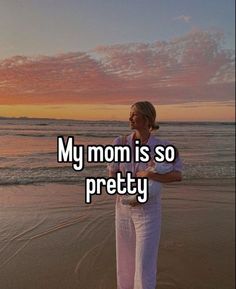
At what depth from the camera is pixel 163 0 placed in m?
3.85

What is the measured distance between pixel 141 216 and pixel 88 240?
1264mm

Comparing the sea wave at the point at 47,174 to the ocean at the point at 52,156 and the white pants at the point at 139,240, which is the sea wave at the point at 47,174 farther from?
the white pants at the point at 139,240

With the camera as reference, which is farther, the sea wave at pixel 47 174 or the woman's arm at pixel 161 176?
the sea wave at pixel 47 174

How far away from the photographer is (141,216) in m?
1.90

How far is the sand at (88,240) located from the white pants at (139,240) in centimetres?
53

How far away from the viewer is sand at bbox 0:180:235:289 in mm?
2550

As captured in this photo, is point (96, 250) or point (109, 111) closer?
point (96, 250)

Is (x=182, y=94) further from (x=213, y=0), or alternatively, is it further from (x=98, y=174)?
(x=98, y=174)

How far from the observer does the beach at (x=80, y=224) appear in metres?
2.58

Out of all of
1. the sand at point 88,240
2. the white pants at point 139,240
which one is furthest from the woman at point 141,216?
the sand at point 88,240

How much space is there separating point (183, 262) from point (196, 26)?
261cm

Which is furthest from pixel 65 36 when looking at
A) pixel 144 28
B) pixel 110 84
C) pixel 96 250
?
pixel 96 250

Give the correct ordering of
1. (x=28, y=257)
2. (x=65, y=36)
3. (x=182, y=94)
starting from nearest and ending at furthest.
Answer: (x=28, y=257) → (x=65, y=36) → (x=182, y=94)

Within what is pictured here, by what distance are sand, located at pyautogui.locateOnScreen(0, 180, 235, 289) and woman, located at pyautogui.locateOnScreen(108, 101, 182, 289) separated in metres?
0.56
